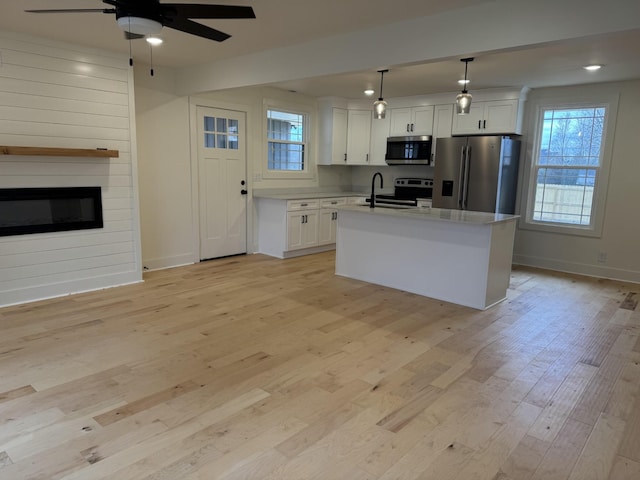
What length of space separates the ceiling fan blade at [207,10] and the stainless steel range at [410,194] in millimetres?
4528

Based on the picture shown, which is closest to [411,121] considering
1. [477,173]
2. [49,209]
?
[477,173]

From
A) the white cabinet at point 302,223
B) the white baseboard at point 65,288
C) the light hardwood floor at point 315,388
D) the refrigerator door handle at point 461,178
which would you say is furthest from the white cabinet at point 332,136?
the white baseboard at point 65,288

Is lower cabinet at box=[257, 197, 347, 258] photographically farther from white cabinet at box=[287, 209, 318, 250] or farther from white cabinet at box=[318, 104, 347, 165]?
white cabinet at box=[318, 104, 347, 165]

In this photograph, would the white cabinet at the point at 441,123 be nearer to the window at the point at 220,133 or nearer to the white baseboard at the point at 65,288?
the window at the point at 220,133

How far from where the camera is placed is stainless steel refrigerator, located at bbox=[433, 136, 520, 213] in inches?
219

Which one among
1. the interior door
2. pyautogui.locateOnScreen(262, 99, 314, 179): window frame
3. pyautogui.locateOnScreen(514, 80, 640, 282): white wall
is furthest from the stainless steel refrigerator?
the interior door

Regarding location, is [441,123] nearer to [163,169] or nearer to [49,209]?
[163,169]

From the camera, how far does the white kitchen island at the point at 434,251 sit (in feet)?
13.4

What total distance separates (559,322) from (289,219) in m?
3.57

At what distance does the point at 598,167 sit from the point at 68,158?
6.15 metres

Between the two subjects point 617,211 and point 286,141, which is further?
point 286,141

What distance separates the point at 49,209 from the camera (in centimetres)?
414

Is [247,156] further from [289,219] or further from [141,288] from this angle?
[141,288]

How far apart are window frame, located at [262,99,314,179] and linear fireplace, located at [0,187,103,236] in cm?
264
